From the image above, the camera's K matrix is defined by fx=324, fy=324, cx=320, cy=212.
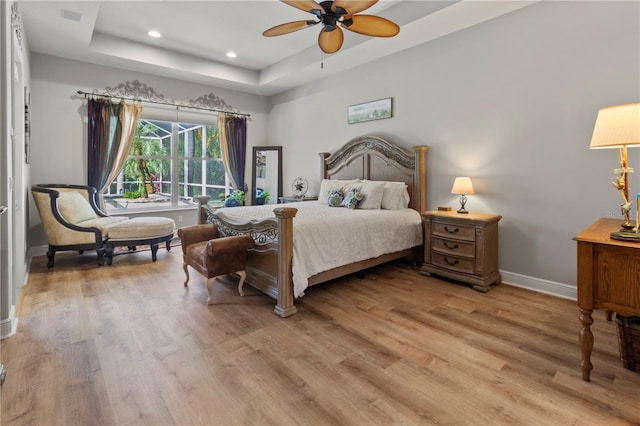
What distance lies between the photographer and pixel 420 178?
13.8 feet

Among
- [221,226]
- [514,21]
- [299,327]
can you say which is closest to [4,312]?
[221,226]

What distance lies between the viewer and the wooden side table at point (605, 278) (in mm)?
1674

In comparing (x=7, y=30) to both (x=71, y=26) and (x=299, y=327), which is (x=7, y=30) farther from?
(x=299, y=327)

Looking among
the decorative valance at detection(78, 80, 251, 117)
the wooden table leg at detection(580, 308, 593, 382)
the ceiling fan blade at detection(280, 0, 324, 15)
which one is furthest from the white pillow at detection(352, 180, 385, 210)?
the decorative valance at detection(78, 80, 251, 117)

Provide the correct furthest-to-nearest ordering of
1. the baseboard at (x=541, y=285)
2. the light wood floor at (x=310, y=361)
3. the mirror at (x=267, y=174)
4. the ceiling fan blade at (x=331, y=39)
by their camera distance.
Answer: the mirror at (x=267, y=174) → the baseboard at (x=541, y=285) → the ceiling fan blade at (x=331, y=39) → the light wood floor at (x=310, y=361)

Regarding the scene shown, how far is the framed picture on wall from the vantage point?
4.64 metres

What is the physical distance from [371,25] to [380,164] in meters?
2.25

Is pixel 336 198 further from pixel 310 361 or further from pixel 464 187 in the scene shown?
pixel 310 361

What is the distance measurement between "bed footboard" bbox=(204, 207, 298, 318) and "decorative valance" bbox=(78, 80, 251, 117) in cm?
341

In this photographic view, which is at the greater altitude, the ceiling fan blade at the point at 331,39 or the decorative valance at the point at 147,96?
the decorative valance at the point at 147,96

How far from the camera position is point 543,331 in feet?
8.04

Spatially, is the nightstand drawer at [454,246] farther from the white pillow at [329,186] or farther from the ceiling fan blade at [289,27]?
the ceiling fan blade at [289,27]

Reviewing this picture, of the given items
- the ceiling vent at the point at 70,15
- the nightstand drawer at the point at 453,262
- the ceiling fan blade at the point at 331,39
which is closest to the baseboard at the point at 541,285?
the nightstand drawer at the point at 453,262

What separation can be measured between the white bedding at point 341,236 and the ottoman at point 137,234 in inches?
54.1
